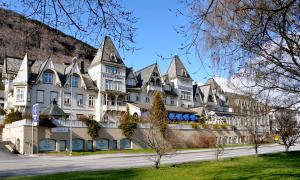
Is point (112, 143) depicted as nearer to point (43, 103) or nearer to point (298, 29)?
point (43, 103)

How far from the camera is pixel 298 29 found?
1212cm

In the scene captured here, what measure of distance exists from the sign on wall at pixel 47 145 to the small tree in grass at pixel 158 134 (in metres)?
10.6

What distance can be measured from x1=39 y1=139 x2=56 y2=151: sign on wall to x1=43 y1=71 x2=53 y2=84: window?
47.3 ft

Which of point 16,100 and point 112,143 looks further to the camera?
point 16,100

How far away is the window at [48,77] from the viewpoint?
171ft

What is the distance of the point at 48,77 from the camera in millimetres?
52375

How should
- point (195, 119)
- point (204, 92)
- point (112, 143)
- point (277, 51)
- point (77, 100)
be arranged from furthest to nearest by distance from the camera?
point (204, 92)
point (195, 119)
point (77, 100)
point (112, 143)
point (277, 51)

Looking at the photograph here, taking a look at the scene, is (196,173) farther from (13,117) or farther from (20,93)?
(20,93)

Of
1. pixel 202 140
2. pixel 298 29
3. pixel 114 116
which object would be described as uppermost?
pixel 298 29

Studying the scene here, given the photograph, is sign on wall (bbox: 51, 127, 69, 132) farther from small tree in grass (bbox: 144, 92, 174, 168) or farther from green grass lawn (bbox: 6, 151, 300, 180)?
green grass lawn (bbox: 6, 151, 300, 180)

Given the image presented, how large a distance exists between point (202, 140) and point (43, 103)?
24.9 m

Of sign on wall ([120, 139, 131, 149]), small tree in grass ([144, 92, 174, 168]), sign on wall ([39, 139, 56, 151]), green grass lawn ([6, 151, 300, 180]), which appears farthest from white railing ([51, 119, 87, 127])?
green grass lawn ([6, 151, 300, 180])

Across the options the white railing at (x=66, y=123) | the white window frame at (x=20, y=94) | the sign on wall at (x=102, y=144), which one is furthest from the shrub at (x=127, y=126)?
the white window frame at (x=20, y=94)

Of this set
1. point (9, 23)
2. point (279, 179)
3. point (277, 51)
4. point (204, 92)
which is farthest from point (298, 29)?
point (204, 92)
